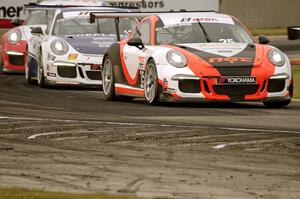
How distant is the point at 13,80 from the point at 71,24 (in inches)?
79.7

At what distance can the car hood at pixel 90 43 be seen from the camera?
66.3 ft

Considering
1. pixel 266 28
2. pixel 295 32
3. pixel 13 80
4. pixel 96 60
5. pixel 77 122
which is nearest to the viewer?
pixel 77 122

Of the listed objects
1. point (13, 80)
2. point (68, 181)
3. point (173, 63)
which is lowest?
point (13, 80)

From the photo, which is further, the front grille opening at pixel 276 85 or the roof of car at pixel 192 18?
the roof of car at pixel 192 18

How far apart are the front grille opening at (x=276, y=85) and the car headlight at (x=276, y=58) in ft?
0.72

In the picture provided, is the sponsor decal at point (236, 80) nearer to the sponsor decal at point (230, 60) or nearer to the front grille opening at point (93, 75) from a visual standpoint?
the sponsor decal at point (230, 60)

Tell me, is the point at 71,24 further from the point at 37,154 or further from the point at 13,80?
the point at 37,154

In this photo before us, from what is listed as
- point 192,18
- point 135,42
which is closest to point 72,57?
point 192,18

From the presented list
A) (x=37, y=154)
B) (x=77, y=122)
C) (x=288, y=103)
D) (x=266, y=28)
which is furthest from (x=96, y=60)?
(x=266, y=28)

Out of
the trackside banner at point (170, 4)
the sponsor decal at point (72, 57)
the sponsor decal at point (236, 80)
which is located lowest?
the trackside banner at point (170, 4)

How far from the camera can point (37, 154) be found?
10141 millimetres

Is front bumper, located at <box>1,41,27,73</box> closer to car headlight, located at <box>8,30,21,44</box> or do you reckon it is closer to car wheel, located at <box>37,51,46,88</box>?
car headlight, located at <box>8,30,21,44</box>

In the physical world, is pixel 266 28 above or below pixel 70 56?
below

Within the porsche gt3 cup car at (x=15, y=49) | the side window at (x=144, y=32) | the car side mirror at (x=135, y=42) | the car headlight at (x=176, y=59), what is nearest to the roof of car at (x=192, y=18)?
the side window at (x=144, y=32)
